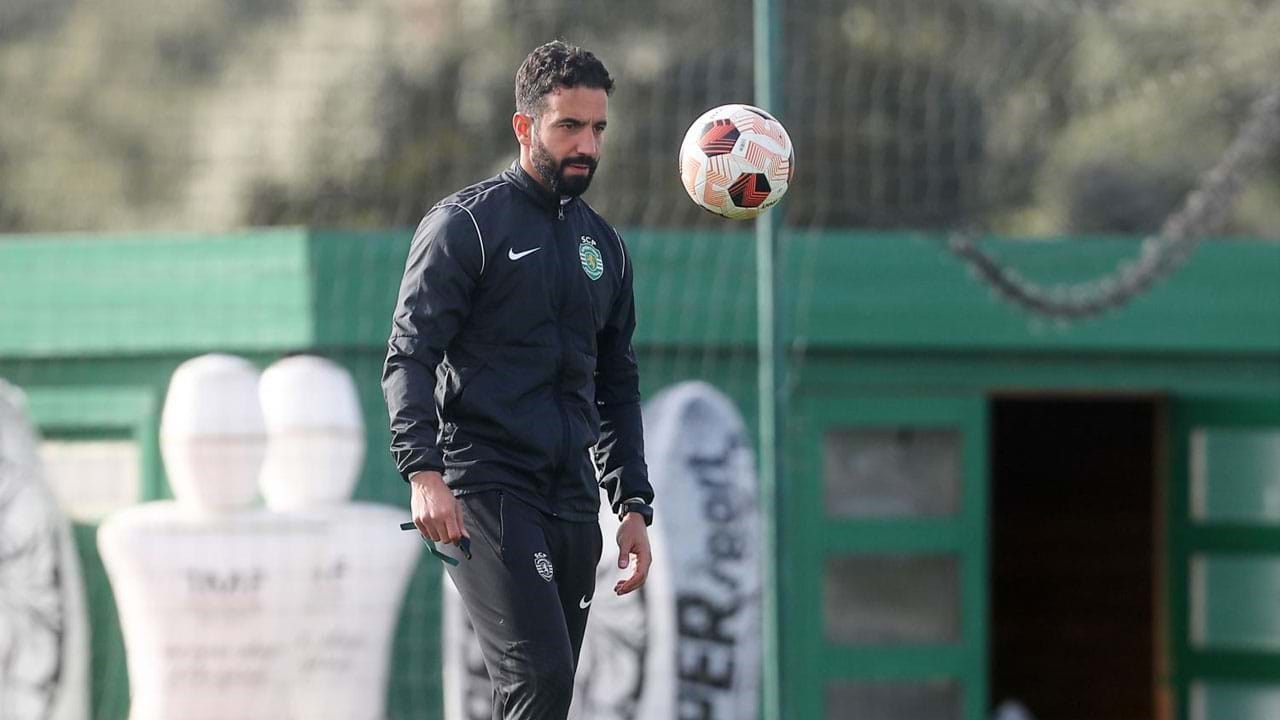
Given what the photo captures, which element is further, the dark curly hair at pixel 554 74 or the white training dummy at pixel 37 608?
the white training dummy at pixel 37 608

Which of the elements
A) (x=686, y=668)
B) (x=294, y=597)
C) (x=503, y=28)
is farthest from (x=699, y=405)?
(x=503, y=28)

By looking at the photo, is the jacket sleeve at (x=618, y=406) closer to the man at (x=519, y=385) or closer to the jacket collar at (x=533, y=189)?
the man at (x=519, y=385)

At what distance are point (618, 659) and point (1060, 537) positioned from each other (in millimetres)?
5782

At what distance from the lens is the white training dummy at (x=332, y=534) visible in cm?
884

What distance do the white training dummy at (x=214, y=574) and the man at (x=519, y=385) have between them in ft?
12.6

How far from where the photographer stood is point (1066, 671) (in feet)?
45.4

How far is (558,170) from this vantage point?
5129 mm

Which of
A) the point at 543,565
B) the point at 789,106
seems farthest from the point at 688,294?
the point at 543,565

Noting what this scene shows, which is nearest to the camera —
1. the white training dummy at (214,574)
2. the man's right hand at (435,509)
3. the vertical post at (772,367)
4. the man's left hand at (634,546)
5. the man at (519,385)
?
the man's right hand at (435,509)

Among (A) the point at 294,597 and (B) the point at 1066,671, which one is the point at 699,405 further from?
(B) the point at 1066,671

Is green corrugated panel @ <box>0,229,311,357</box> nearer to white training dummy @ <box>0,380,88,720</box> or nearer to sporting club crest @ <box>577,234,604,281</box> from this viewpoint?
white training dummy @ <box>0,380,88,720</box>

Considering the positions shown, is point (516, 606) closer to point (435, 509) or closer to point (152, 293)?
point (435, 509)

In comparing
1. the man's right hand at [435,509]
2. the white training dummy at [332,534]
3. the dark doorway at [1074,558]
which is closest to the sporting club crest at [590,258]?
the man's right hand at [435,509]

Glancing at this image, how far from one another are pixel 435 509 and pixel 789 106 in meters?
7.42
